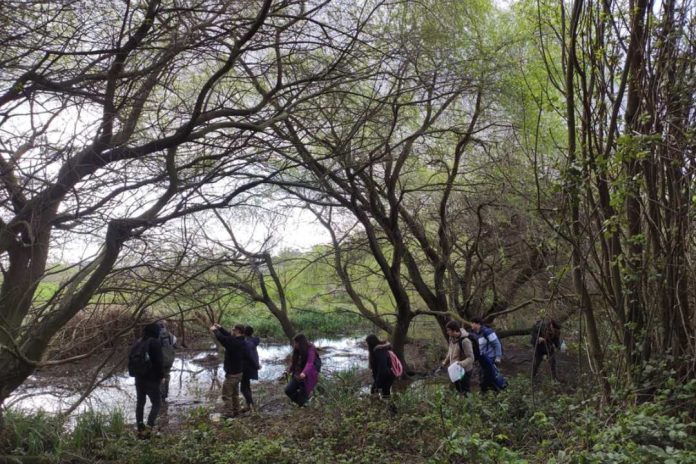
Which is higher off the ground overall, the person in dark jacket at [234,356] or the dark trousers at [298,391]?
the person in dark jacket at [234,356]

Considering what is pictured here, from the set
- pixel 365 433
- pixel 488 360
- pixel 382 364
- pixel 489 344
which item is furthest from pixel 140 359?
pixel 489 344

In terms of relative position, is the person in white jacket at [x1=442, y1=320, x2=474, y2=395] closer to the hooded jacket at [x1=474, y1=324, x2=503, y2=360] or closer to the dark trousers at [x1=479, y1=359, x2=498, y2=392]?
the dark trousers at [x1=479, y1=359, x2=498, y2=392]

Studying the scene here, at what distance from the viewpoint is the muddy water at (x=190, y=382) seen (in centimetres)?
896

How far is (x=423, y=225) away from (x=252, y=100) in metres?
5.18

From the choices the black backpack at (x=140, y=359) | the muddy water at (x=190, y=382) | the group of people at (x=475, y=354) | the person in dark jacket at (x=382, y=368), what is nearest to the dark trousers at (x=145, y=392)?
the black backpack at (x=140, y=359)

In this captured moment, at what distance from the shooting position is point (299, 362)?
847 cm

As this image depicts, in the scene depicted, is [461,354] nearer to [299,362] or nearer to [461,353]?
[461,353]

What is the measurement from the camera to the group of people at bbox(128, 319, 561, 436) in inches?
285

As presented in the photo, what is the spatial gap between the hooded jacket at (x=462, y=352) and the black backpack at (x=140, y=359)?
4.36m

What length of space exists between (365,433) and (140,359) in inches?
123

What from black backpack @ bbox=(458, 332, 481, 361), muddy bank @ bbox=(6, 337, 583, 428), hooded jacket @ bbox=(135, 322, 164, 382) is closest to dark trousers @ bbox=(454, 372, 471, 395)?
black backpack @ bbox=(458, 332, 481, 361)

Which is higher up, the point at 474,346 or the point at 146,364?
the point at 146,364

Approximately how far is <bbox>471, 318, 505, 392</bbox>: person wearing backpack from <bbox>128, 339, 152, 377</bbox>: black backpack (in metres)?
5.00

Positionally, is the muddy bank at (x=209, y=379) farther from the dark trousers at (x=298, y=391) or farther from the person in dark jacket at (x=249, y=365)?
the dark trousers at (x=298, y=391)
